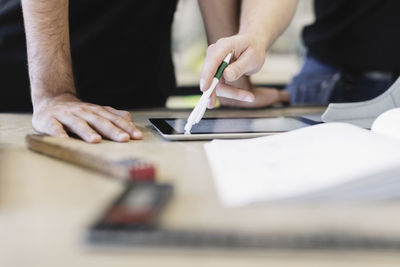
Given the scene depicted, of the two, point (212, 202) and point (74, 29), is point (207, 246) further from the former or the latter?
point (74, 29)

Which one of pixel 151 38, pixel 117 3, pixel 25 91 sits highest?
pixel 117 3

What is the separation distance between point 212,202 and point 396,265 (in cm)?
18

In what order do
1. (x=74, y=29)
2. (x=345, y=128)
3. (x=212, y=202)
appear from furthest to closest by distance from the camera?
(x=74, y=29), (x=345, y=128), (x=212, y=202)

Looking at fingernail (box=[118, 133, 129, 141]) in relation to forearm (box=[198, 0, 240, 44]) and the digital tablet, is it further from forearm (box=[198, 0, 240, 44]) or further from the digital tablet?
forearm (box=[198, 0, 240, 44])

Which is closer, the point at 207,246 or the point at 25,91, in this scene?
the point at 207,246

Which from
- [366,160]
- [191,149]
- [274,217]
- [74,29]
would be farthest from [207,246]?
[74,29]

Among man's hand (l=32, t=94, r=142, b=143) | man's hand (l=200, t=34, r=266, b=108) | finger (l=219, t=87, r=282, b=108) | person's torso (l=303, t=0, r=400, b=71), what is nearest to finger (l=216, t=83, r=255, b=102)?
man's hand (l=200, t=34, r=266, b=108)

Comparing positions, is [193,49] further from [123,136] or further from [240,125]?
[123,136]

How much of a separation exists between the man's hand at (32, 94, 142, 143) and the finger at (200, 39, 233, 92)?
0.49 feet

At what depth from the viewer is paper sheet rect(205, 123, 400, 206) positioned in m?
0.49

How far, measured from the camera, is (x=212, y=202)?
49 centimetres

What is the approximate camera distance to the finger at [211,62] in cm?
86

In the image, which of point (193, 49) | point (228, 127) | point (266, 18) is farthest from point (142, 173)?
point (193, 49)

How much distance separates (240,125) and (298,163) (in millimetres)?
375
